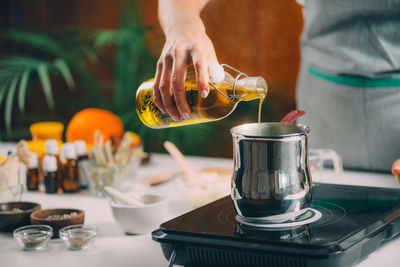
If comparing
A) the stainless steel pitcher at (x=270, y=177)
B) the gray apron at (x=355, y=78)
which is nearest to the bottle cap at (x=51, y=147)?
the stainless steel pitcher at (x=270, y=177)

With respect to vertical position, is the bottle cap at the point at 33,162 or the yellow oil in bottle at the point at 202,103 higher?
the yellow oil in bottle at the point at 202,103

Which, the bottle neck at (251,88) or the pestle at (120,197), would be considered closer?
the bottle neck at (251,88)

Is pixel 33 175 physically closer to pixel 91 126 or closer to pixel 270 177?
pixel 91 126

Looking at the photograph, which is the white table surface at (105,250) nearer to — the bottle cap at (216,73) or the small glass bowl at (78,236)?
the small glass bowl at (78,236)

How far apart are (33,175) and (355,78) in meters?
1.02

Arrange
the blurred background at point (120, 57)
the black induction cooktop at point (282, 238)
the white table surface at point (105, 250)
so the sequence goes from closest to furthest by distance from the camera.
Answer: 1. the black induction cooktop at point (282, 238)
2. the white table surface at point (105, 250)
3. the blurred background at point (120, 57)

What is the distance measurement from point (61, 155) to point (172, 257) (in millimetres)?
760

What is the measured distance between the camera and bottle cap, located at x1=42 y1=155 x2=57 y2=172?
4.82 feet

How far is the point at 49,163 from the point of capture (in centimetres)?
147

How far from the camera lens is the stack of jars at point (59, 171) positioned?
58.9 inches

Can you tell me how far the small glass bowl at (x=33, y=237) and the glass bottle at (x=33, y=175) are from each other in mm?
478

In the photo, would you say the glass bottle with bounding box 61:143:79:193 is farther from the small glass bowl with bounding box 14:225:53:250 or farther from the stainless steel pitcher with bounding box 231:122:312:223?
the stainless steel pitcher with bounding box 231:122:312:223

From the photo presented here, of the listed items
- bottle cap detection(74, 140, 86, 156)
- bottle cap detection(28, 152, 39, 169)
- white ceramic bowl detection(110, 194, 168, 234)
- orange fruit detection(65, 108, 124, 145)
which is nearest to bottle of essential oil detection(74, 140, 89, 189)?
bottle cap detection(74, 140, 86, 156)

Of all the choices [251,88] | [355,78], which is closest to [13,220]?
[251,88]
